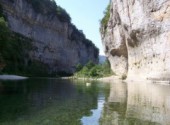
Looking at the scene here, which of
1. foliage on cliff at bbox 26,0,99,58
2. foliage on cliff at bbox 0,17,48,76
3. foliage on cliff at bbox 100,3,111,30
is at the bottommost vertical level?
foliage on cliff at bbox 0,17,48,76

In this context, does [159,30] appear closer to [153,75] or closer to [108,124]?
[153,75]

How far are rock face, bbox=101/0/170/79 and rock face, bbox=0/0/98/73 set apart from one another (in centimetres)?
4316

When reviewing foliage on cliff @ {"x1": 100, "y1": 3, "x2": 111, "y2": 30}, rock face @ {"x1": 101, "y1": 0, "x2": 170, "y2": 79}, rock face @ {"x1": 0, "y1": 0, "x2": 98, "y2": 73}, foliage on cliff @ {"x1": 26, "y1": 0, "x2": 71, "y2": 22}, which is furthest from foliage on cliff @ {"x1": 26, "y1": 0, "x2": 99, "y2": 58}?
rock face @ {"x1": 101, "y1": 0, "x2": 170, "y2": 79}

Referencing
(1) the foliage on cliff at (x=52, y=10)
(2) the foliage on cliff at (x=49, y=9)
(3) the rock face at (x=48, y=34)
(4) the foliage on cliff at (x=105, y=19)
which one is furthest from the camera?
(1) the foliage on cliff at (x=52, y=10)

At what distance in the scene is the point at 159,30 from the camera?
61.9 m

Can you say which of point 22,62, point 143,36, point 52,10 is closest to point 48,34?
point 52,10

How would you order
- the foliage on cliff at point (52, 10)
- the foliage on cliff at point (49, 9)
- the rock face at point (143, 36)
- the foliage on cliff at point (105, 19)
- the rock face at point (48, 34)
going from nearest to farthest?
the rock face at point (143, 36)
the foliage on cliff at point (105, 19)
the rock face at point (48, 34)
the foliage on cliff at point (49, 9)
the foliage on cliff at point (52, 10)

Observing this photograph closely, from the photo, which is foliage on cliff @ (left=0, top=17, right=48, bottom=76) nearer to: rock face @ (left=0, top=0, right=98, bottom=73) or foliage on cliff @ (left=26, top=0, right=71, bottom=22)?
rock face @ (left=0, top=0, right=98, bottom=73)

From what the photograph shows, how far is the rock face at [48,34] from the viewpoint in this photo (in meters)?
127

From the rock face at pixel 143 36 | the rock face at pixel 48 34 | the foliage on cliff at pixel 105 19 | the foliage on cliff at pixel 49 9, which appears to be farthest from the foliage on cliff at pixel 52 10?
the rock face at pixel 143 36

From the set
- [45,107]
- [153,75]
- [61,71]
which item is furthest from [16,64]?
[45,107]

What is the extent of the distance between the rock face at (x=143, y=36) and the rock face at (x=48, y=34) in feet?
142

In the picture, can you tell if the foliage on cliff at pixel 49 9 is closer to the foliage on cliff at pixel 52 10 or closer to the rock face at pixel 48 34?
the foliage on cliff at pixel 52 10

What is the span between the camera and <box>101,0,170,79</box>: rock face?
60.0 m
